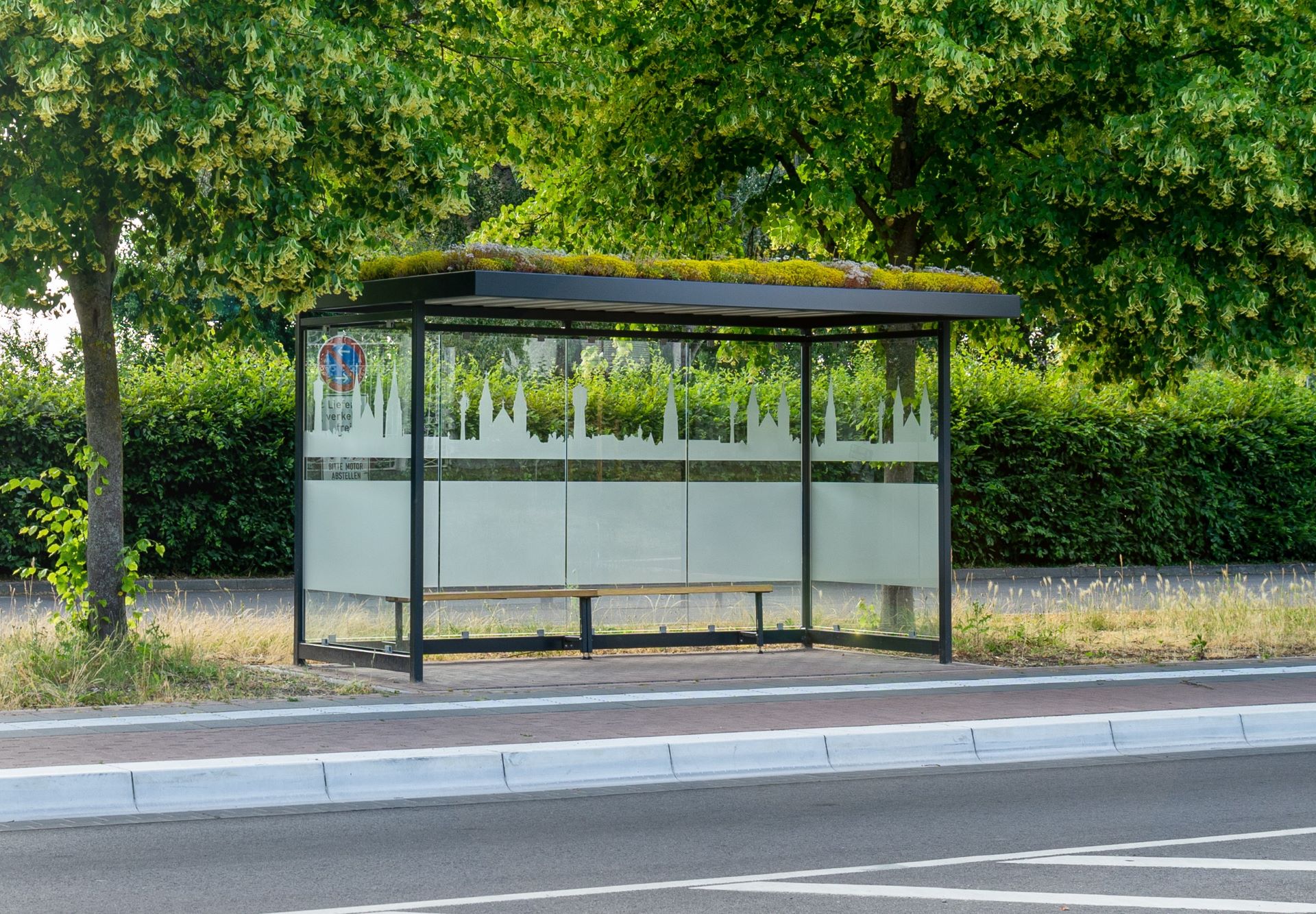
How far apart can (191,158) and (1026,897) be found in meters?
6.82

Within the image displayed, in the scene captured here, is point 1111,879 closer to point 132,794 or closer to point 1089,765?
point 1089,765

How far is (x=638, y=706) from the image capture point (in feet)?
36.7

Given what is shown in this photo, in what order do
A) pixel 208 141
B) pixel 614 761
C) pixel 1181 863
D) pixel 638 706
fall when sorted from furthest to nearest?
1. pixel 638 706
2. pixel 208 141
3. pixel 614 761
4. pixel 1181 863

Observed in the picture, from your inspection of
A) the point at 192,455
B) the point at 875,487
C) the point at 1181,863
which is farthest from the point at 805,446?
the point at 192,455

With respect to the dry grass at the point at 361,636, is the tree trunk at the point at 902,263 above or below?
above

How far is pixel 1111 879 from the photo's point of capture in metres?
6.82

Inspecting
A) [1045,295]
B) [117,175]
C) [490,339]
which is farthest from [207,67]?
[1045,295]

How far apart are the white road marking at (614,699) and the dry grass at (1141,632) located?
103 cm

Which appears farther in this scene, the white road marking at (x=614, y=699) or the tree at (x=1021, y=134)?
the tree at (x=1021, y=134)

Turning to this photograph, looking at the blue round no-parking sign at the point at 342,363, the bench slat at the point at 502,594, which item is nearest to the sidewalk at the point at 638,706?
the bench slat at the point at 502,594

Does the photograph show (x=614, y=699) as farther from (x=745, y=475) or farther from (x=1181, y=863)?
(x=1181, y=863)

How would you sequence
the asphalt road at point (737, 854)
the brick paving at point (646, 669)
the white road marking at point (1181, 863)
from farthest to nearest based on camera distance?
the brick paving at point (646, 669) → the white road marking at point (1181, 863) → the asphalt road at point (737, 854)

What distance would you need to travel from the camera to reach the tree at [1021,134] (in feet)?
44.8

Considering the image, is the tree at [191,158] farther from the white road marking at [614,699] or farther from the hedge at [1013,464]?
the hedge at [1013,464]
